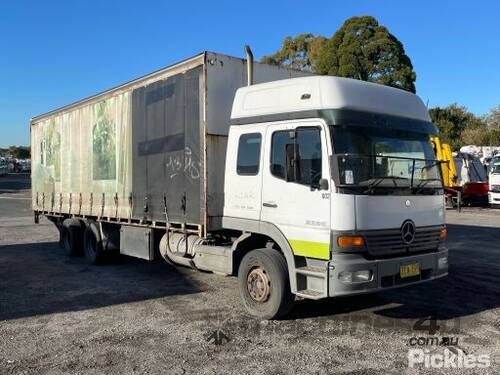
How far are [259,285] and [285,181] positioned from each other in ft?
4.64

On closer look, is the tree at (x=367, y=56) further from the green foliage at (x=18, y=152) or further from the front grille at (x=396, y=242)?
the green foliage at (x=18, y=152)

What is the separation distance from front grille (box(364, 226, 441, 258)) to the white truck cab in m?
0.01

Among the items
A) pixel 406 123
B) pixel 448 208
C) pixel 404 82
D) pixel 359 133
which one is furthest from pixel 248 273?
pixel 404 82

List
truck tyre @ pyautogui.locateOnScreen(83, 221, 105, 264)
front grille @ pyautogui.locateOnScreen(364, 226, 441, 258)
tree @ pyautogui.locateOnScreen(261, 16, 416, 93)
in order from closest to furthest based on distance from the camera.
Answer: front grille @ pyautogui.locateOnScreen(364, 226, 441, 258)
truck tyre @ pyautogui.locateOnScreen(83, 221, 105, 264)
tree @ pyautogui.locateOnScreen(261, 16, 416, 93)

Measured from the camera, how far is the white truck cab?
588 cm

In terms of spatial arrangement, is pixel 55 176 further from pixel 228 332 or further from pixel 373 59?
pixel 373 59

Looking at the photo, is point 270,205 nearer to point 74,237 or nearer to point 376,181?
point 376,181

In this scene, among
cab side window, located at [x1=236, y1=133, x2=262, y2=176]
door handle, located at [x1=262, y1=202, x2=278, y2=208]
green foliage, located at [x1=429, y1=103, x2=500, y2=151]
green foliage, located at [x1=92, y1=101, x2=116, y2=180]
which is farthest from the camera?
green foliage, located at [x1=429, y1=103, x2=500, y2=151]

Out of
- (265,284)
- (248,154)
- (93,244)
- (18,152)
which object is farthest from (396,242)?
(18,152)

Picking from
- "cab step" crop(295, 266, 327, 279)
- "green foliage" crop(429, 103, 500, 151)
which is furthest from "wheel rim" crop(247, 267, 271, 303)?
"green foliage" crop(429, 103, 500, 151)

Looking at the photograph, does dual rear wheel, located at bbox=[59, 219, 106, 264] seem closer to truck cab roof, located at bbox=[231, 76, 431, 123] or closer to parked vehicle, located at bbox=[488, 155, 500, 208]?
truck cab roof, located at bbox=[231, 76, 431, 123]

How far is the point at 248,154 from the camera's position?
23.1 ft

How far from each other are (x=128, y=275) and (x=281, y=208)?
15.5 feet

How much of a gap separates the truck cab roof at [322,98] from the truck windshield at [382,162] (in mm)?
303
